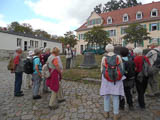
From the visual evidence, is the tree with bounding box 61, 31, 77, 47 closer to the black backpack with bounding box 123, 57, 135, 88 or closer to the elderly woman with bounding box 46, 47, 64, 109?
the elderly woman with bounding box 46, 47, 64, 109

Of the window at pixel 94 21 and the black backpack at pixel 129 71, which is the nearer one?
the black backpack at pixel 129 71

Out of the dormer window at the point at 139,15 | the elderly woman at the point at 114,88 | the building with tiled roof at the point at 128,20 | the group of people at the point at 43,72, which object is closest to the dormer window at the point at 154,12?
the building with tiled roof at the point at 128,20

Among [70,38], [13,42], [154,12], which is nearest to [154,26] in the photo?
[154,12]

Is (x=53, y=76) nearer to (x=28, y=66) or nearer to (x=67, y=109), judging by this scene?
(x=67, y=109)

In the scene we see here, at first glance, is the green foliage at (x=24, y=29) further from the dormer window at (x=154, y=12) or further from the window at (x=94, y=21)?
the dormer window at (x=154, y=12)

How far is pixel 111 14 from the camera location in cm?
3538

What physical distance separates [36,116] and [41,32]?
5484 cm

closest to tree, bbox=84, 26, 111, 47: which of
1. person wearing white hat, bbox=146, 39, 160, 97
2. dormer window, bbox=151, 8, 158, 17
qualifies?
person wearing white hat, bbox=146, 39, 160, 97

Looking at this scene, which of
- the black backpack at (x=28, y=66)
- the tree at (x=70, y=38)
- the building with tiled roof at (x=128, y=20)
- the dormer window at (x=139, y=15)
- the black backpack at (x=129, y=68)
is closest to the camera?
the black backpack at (x=129, y=68)

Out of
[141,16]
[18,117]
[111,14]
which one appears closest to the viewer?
[18,117]

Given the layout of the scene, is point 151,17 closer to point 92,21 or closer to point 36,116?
point 92,21

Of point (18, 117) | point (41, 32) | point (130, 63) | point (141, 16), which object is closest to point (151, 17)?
point (141, 16)

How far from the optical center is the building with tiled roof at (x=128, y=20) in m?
26.9

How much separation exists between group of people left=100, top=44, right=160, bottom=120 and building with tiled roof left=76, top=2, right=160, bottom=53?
2325 cm
